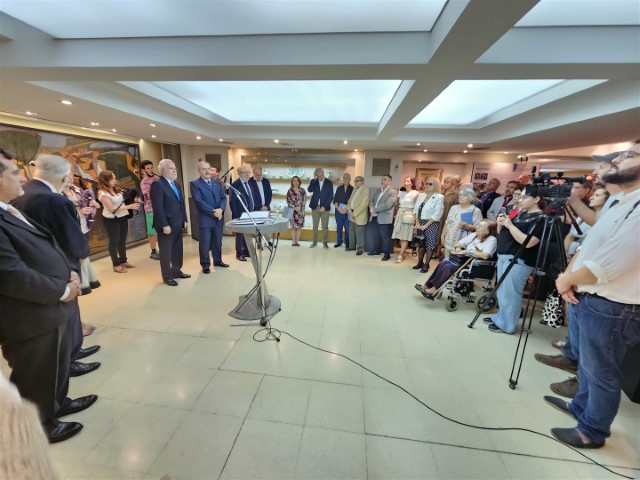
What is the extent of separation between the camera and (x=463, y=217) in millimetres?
3541

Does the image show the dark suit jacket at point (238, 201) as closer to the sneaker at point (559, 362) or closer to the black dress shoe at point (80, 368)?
the black dress shoe at point (80, 368)

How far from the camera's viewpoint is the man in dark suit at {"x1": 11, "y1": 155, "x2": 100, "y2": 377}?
155 centimetres

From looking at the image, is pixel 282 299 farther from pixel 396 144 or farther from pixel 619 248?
pixel 396 144

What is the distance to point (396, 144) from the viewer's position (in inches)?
207

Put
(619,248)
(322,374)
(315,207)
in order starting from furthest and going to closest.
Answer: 1. (315,207)
2. (322,374)
3. (619,248)

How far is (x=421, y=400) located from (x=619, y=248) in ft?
4.57

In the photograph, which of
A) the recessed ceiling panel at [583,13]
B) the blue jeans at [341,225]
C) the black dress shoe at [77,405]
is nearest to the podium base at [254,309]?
the black dress shoe at [77,405]

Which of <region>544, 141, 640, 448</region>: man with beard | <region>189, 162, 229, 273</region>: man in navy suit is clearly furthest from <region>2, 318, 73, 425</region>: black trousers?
<region>544, 141, 640, 448</region>: man with beard

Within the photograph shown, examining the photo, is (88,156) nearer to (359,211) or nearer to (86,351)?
(86,351)

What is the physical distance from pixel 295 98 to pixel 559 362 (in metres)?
3.94

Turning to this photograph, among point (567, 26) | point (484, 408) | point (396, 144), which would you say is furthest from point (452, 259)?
point (396, 144)

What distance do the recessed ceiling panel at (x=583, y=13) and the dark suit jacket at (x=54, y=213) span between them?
3.15 m

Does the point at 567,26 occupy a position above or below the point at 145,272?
above

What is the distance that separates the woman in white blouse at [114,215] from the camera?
3.66m
